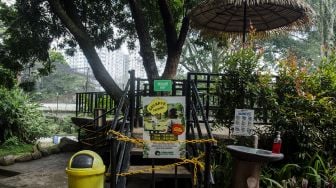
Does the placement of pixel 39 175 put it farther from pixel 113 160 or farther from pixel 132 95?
pixel 113 160

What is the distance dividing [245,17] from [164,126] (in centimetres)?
444

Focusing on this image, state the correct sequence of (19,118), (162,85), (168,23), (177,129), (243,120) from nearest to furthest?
(177,129)
(162,85)
(243,120)
(168,23)
(19,118)

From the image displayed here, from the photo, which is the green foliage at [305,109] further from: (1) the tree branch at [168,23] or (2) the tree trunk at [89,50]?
(1) the tree branch at [168,23]

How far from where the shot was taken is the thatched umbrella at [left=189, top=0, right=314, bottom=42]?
26.0 feet

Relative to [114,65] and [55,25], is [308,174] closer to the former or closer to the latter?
[55,25]

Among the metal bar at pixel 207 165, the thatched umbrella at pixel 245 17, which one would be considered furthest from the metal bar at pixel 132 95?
the metal bar at pixel 207 165

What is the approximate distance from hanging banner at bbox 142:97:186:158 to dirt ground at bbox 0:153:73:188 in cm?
374

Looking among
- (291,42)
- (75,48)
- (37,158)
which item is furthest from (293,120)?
(291,42)

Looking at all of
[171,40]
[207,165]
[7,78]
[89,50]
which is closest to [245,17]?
[171,40]

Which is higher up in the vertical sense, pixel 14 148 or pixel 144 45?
pixel 144 45

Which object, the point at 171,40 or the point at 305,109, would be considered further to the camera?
the point at 171,40

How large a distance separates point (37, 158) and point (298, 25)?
8.06 metres

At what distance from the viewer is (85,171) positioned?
13.4 feet

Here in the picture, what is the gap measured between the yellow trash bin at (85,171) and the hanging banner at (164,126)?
57cm
